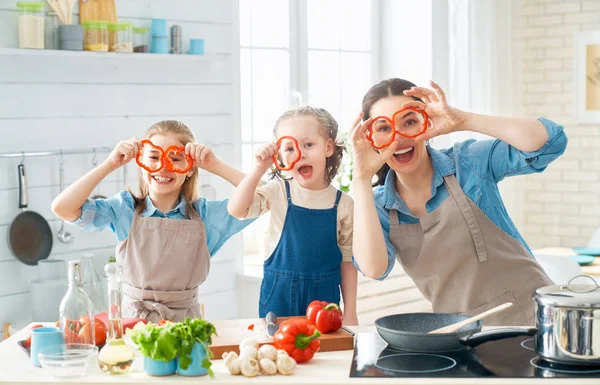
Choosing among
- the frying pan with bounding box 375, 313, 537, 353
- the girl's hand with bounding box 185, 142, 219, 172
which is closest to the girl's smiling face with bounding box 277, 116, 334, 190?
the girl's hand with bounding box 185, 142, 219, 172

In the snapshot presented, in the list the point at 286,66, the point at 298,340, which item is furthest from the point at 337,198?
the point at 286,66

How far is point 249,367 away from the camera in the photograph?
6.37ft

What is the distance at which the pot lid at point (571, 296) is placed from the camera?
187cm

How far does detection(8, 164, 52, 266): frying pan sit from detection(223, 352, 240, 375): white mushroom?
6.93 ft

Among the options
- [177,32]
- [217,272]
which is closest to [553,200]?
[217,272]

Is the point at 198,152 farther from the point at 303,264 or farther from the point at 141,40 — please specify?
the point at 141,40

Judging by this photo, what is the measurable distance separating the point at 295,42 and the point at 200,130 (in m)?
1.04

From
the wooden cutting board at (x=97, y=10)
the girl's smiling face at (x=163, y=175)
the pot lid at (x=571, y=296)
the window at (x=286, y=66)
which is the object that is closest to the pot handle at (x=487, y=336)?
the pot lid at (x=571, y=296)

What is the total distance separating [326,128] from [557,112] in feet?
13.9

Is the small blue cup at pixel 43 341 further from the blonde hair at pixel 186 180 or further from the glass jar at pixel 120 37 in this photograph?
the glass jar at pixel 120 37

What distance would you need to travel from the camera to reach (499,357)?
1.99 metres

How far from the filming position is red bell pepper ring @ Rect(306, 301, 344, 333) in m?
2.23

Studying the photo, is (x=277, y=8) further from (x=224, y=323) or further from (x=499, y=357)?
(x=499, y=357)

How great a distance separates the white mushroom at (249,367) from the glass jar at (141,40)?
100 inches
